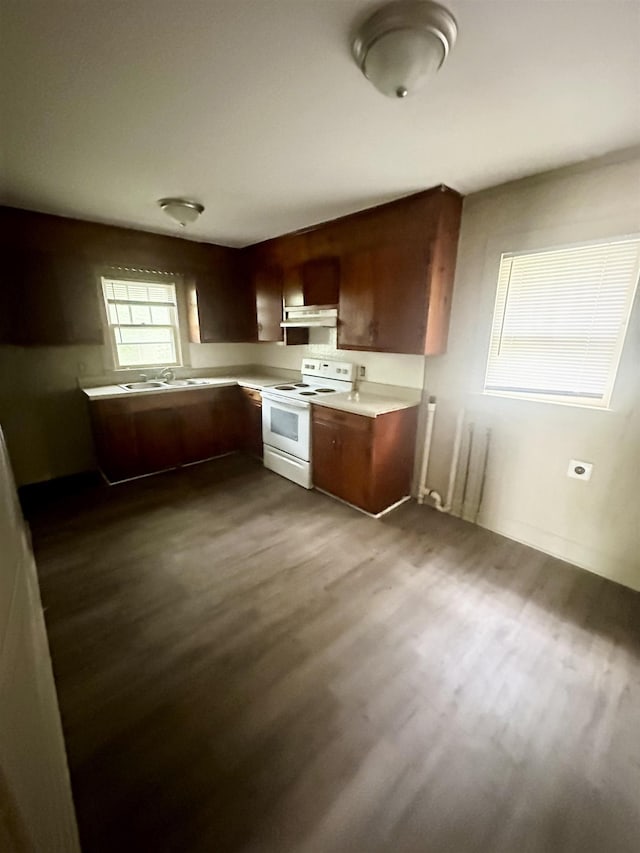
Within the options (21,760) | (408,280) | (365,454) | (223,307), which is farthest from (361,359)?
(21,760)

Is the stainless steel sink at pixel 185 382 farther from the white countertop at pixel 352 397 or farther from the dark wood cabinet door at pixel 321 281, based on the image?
the dark wood cabinet door at pixel 321 281

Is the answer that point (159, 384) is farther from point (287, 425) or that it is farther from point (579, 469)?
point (579, 469)

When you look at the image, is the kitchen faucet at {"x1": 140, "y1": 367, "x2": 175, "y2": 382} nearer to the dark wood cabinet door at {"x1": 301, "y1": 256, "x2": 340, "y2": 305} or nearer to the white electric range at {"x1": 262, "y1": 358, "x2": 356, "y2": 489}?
the white electric range at {"x1": 262, "y1": 358, "x2": 356, "y2": 489}

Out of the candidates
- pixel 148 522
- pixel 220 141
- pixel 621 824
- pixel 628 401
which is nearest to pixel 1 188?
pixel 220 141

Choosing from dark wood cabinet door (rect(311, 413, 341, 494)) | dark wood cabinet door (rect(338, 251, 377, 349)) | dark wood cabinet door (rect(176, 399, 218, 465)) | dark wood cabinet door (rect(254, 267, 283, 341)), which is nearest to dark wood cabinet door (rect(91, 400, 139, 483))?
dark wood cabinet door (rect(176, 399, 218, 465))

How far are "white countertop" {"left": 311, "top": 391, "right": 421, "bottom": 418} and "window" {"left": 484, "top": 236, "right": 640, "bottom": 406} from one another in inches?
27.7

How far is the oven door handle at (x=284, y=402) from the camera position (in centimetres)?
331

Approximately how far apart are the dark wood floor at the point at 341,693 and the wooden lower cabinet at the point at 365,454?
1.46 feet

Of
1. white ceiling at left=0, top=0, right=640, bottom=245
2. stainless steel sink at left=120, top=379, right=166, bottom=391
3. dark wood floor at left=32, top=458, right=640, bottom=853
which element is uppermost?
white ceiling at left=0, top=0, right=640, bottom=245

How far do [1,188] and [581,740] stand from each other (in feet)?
14.9

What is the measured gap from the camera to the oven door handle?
3.31m

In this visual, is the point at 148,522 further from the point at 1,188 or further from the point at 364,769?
the point at 1,188

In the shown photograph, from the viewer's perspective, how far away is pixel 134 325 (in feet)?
12.7

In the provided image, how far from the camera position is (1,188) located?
8.02 feet
